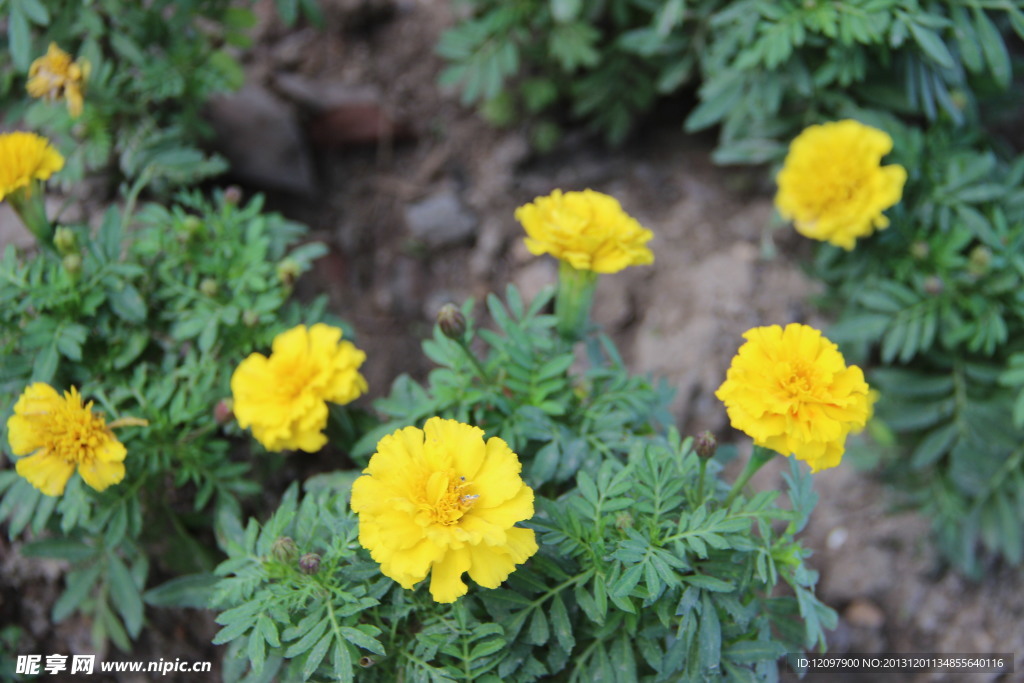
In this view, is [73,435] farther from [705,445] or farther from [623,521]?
[705,445]

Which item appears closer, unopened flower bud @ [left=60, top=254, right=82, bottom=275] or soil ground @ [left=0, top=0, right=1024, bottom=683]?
unopened flower bud @ [left=60, top=254, right=82, bottom=275]

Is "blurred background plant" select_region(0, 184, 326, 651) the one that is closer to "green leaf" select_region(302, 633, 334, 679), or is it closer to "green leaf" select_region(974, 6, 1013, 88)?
"green leaf" select_region(302, 633, 334, 679)

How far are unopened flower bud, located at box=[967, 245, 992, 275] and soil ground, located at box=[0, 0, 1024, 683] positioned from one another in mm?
519

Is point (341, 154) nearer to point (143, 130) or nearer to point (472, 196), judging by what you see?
point (472, 196)

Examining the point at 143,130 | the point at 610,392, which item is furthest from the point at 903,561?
the point at 143,130

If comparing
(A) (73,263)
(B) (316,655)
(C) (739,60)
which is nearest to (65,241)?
(A) (73,263)

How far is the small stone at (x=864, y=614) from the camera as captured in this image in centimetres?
227

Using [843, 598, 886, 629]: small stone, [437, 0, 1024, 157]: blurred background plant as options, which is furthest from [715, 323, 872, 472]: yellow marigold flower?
[843, 598, 886, 629]: small stone

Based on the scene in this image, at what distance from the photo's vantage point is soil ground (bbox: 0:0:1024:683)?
2318 mm

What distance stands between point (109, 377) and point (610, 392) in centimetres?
114

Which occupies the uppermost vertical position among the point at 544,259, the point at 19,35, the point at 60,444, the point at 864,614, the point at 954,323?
the point at 19,35

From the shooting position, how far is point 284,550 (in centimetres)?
143

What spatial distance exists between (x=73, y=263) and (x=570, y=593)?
1.26 meters

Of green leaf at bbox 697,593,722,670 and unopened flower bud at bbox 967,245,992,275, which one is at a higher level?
unopened flower bud at bbox 967,245,992,275
